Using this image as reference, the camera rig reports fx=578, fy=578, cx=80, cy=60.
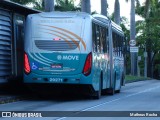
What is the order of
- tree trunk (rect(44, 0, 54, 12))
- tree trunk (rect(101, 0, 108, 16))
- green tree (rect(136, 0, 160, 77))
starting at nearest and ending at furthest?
tree trunk (rect(44, 0, 54, 12)) → tree trunk (rect(101, 0, 108, 16)) → green tree (rect(136, 0, 160, 77))

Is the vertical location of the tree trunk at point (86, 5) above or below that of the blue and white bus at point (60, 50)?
above

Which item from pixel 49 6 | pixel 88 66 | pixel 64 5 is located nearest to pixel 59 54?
pixel 88 66

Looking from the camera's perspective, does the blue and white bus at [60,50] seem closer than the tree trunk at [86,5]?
Yes

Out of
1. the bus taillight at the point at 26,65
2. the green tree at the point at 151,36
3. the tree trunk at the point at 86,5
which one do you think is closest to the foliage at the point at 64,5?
the green tree at the point at 151,36

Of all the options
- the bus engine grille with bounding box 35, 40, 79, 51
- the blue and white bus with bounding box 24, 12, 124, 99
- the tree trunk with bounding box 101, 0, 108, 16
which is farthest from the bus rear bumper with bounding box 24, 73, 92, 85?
the tree trunk with bounding box 101, 0, 108, 16

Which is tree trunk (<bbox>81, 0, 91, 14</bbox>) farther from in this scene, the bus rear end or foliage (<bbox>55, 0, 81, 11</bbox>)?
foliage (<bbox>55, 0, 81, 11</bbox>)

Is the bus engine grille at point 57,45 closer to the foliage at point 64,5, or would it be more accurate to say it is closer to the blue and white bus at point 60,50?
the blue and white bus at point 60,50

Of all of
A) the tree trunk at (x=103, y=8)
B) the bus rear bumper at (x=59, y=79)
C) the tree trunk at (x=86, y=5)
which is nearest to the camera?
the bus rear bumper at (x=59, y=79)

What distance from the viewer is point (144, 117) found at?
15625 mm

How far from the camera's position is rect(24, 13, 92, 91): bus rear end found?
2195cm

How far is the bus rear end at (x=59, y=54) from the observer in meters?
22.0

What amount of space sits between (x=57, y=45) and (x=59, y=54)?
362 millimetres

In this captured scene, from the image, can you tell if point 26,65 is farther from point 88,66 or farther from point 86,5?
point 86,5

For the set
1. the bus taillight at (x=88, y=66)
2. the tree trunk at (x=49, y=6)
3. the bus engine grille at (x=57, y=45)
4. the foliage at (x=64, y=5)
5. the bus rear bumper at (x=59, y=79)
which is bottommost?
the bus rear bumper at (x=59, y=79)
